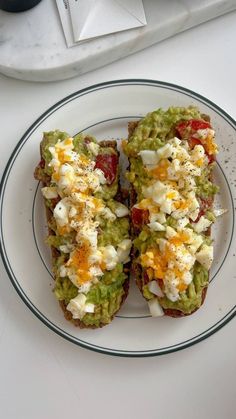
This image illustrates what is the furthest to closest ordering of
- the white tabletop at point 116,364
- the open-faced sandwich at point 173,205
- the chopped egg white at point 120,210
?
the white tabletop at point 116,364, the chopped egg white at point 120,210, the open-faced sandwich at point 173,205

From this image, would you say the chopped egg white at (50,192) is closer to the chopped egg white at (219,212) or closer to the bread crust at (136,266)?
the bread crust at (136,266)

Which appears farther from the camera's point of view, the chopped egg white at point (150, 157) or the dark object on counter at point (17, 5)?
the dark object on counter at point (17, 5)

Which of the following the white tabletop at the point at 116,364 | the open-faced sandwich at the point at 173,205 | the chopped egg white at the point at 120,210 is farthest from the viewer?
the white tabletop at the point at 116,364

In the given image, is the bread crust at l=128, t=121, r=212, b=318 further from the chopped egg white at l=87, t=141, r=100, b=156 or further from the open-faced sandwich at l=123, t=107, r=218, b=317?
the chopped egg white at l=87, t=141, r=100, b=156


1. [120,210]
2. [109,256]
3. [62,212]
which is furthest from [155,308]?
[62,212]

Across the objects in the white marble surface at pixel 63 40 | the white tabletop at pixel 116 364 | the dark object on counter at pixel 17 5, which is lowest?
the white tabletop at pixel 116 364

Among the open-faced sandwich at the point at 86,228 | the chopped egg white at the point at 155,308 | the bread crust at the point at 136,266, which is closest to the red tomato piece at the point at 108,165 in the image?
the open-faced sandwich at the point at 86,228

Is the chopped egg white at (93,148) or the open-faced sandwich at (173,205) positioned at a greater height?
the chopped egg white at (93,148)
